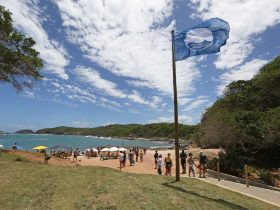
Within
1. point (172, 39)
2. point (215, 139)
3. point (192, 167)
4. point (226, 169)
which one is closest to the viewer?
point (172, 39)

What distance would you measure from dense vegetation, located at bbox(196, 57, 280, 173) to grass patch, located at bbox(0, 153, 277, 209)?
15250mm

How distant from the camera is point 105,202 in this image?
11.1 meters

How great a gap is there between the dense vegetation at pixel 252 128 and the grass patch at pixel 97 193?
600 inches

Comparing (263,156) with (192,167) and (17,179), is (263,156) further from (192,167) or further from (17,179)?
(17,179)

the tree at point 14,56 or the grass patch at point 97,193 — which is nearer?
the grass patch at point 97,193

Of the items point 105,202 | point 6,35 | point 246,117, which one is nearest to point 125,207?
point 105,202

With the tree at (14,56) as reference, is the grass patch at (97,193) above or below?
below

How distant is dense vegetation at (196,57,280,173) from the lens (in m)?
30.2

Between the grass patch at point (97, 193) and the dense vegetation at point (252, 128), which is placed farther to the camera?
the dense vegetation at point (252, 128)

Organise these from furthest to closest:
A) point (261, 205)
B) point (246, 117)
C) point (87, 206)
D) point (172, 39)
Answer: point (246, 117) < point (172, 39) < point (261, 205) < point (87, 206)

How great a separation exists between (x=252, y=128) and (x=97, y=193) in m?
22.7

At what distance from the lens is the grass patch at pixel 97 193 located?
1104 cm

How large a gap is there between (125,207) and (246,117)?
24.6m

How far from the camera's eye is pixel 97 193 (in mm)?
12195
